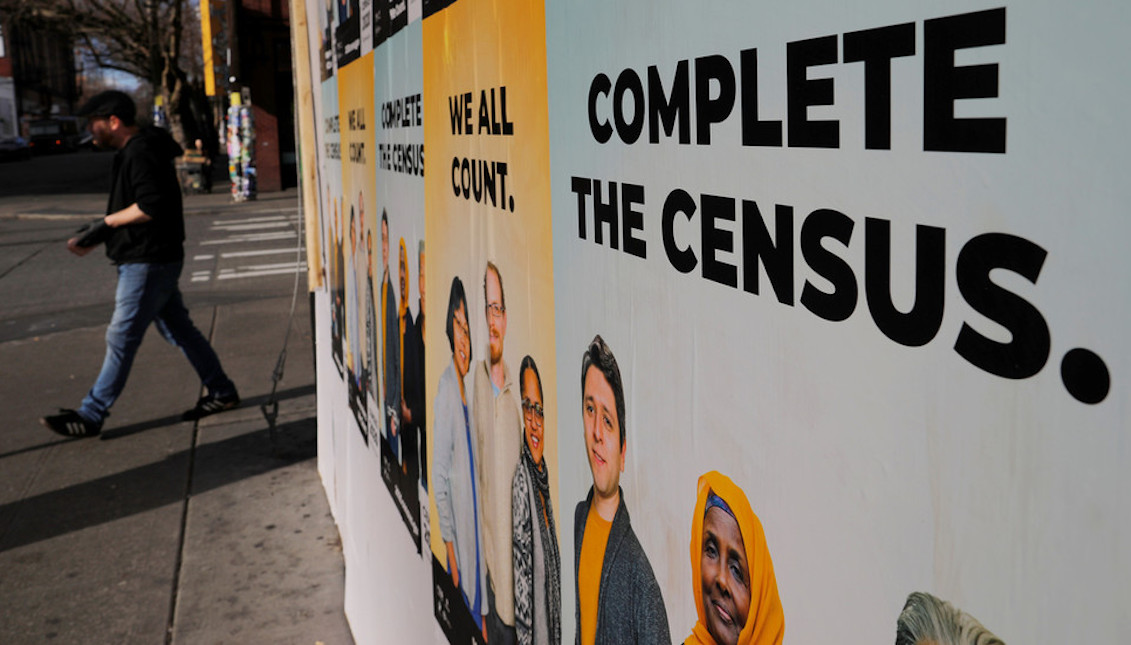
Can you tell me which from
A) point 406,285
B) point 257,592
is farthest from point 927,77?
point 257,592

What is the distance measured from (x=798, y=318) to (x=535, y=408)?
87 cm

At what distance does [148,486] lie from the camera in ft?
20.2

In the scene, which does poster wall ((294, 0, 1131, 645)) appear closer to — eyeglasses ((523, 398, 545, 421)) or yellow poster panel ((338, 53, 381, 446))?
eyeglasses ((523, 398, 545, 421))

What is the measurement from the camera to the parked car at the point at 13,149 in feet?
182

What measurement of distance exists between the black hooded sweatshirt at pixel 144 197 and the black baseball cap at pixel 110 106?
0.50 ft

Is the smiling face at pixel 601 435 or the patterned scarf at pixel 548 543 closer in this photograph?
the smiling face at pixel 601 435

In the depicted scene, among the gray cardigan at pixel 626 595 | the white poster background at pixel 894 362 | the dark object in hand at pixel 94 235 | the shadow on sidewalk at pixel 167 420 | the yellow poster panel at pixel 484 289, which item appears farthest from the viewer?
the shadow on sidewalk at pixel 167 420

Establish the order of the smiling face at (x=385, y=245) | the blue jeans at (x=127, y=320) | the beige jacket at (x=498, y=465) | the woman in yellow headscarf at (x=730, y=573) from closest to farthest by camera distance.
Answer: the woman in yellow headscarf at (x=730, y=573) < the beige jacket at (x=498, y=465) < the smiling face at (x=385, y=245) < the blue jeans at (x=127, y=320)

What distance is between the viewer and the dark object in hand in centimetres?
680

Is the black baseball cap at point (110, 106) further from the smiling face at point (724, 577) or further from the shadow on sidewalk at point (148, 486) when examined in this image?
the smiling face at point (724, 577)

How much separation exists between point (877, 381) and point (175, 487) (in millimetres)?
5854

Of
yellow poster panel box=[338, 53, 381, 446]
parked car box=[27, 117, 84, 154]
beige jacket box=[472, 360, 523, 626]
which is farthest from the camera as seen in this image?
parked car box=[27, 117, 84, 154]

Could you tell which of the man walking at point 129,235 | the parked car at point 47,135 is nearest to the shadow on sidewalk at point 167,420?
the man walking at point 129,235

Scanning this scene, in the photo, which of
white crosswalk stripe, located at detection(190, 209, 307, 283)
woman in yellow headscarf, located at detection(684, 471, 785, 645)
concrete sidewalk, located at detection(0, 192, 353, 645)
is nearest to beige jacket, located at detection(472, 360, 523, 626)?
woman in yellow headscarf, located at detection(684, 471, 785, 645)
